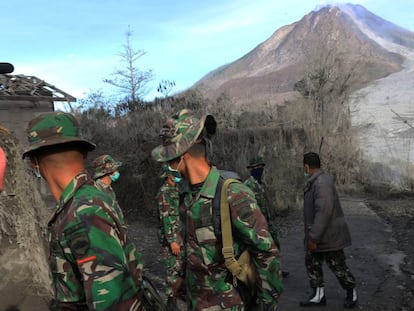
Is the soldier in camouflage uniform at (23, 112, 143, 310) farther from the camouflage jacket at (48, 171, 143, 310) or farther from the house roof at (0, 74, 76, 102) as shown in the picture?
the house roof at (0, 74, 76, 102)

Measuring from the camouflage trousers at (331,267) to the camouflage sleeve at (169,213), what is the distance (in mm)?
1647

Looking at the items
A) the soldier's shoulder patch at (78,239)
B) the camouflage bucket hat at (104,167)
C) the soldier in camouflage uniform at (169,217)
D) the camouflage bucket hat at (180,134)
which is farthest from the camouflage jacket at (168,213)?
the soldier's shoulder patch at (78,239)

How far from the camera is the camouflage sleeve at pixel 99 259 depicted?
68.6 inches

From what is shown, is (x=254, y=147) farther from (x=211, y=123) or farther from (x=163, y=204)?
(x=211, y=123)

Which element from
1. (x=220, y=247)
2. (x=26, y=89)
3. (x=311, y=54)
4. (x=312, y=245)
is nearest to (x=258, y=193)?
(x=312, y=245)

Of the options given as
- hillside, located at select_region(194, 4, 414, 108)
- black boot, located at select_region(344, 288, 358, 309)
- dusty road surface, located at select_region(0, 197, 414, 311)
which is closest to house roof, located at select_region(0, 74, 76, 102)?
dusty road surface, located at select_region(0, 197, 414, 311)

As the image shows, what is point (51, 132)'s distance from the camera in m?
1.98

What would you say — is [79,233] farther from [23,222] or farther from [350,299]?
[350,299]

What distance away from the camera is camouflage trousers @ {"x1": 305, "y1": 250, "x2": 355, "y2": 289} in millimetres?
5008

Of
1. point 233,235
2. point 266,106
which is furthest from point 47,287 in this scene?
point 266,106

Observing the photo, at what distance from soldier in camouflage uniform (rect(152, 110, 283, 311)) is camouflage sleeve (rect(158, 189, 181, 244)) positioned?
2.39 metres

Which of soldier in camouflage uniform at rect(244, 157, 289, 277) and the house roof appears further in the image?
the house roof

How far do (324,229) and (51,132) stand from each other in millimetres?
3668

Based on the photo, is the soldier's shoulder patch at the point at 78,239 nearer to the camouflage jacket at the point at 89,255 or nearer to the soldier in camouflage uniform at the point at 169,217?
the camouflage jacket at the point at 89,255
